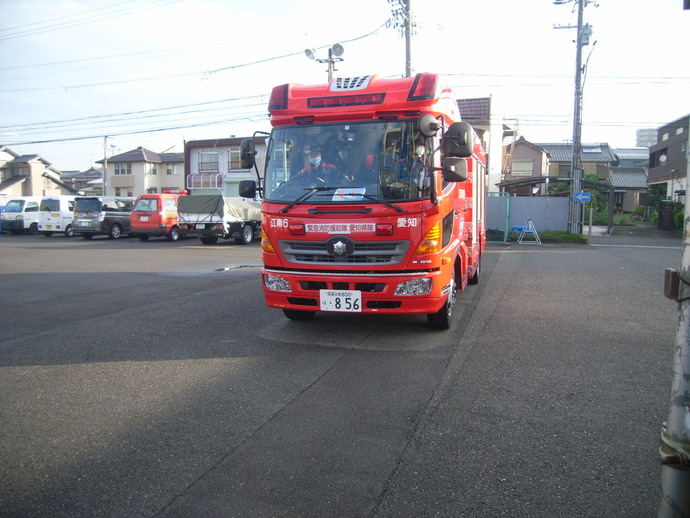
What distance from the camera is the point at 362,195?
17.8 ft

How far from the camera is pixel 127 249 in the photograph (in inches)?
727

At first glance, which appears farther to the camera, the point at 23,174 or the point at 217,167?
the point at 23,174

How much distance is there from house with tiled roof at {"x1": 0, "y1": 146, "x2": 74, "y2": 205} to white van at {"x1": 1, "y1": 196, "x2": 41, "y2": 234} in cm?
2324

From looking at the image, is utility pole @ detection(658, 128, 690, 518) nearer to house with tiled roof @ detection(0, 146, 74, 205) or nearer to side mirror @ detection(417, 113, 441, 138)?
side mirror @ detection(417, 113, 441, 138)

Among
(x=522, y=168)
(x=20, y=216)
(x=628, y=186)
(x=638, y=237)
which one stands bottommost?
(x=638, y=237)

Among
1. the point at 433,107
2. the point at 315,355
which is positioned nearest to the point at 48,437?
the point at 315,355

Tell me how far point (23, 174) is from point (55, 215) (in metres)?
30.1

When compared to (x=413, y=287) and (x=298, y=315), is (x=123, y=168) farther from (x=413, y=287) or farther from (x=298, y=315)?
(x=413, y=287)

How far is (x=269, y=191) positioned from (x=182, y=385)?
2.46 metres

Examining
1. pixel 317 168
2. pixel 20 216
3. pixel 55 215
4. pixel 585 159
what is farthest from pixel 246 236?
pixel 585 159

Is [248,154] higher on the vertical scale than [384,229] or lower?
higher

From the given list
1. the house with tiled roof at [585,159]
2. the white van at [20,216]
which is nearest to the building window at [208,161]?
the white van at [20,216]

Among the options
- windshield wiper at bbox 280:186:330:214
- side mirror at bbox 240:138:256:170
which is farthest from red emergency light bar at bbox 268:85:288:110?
windshield wiper at bbox 280:186:330:214

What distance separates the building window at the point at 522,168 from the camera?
4466cm
